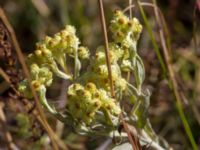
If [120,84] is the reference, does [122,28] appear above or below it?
above

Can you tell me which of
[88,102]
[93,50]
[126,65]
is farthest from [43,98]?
[93,50]

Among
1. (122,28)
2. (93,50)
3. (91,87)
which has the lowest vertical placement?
(93,50)

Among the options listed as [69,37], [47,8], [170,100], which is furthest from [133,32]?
[47,8]

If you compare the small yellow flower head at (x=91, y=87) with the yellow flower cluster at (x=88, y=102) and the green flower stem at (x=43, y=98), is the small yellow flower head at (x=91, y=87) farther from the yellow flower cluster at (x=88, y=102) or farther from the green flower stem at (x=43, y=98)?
the green flower stem at (x=43, y=98)

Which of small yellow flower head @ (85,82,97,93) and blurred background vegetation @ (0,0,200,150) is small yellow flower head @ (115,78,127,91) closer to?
small yellow flower head @ (85,82,97,93)

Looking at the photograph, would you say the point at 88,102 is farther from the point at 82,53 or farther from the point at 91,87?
the point at 82,53

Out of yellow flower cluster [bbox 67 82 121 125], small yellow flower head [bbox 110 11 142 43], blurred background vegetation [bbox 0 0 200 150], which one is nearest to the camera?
yellow flower cluster [bbox 67 82 121 125]

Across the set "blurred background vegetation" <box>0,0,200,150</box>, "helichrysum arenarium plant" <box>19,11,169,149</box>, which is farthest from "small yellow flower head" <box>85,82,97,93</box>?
"blurred background vegetation" <box>0,0,200,150</box>
